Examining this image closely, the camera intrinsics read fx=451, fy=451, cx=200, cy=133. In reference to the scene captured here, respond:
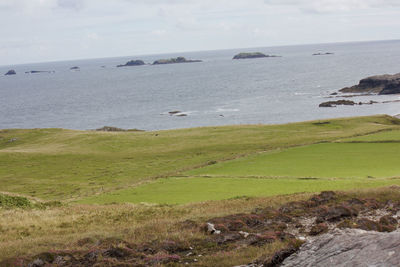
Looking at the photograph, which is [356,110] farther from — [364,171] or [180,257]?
[180,257]

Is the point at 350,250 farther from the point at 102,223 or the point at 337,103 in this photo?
the point at 337,103

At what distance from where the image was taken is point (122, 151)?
67.9 meters

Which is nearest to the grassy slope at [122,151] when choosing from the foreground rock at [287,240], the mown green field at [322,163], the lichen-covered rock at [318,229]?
the mown green field at [322,163]

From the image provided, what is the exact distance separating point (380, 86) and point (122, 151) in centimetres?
12255

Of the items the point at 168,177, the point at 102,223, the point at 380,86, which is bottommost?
the point at 168,177

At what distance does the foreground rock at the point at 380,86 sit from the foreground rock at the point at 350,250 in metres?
157

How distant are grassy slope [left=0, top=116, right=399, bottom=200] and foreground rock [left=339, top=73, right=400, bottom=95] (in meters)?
76.0

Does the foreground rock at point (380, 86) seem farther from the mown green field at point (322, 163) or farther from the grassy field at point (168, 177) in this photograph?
the mown green field at point (322, 163)

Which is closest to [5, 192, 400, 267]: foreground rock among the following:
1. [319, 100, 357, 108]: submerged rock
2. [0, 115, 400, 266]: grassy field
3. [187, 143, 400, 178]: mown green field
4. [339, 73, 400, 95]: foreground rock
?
[0, 115, 400, 266]: grassy field

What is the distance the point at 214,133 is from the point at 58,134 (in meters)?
30.8

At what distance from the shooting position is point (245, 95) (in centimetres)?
17775

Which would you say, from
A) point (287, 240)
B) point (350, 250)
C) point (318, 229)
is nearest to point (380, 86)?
point (318, 229)

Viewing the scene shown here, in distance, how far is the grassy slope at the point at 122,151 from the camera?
160 ft

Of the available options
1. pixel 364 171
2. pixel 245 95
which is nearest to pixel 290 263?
pixel 364 171
